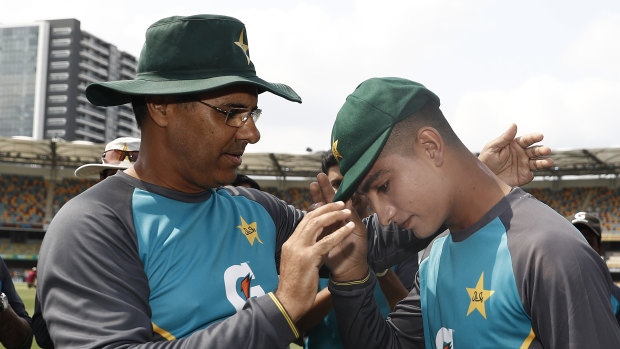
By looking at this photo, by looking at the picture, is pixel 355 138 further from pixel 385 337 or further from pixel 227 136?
pixel 385 337

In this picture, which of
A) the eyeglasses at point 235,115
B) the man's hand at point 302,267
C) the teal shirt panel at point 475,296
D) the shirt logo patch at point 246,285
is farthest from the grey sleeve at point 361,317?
the eyeglasses at point 235,115

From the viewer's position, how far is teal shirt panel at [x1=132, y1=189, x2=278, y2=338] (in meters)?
2.02

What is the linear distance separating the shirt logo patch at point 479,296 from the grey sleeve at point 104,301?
728 mm

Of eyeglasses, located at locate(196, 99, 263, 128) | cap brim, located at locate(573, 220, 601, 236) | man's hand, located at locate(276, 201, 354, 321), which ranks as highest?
eyeglasses, located at locate(196, 99, 263, 128)

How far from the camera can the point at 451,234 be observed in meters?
2.33

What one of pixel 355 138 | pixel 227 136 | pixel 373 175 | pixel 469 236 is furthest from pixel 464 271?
pixel 227 136

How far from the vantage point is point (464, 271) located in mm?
2189

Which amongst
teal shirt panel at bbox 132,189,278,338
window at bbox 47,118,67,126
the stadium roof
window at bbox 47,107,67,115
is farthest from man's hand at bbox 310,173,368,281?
window at bbox 47,107,67,115

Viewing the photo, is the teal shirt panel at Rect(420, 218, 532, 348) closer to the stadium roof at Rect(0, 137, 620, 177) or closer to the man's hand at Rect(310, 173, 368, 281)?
the man's hand at Rect(310, 173, 368, 281)

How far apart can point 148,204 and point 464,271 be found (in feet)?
4.19

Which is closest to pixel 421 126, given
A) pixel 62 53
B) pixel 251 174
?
pixel 251 174

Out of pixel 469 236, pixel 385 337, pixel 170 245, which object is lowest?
pixel 385 337

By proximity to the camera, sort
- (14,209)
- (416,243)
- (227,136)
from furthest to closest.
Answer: (14,209)
(416,243)
(227,136)

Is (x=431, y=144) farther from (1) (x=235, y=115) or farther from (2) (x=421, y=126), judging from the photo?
(1) (x=235, y=115)
